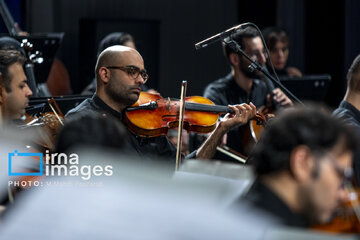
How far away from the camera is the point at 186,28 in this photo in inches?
253

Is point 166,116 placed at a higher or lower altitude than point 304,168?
lower

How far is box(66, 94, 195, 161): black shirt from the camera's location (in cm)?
284

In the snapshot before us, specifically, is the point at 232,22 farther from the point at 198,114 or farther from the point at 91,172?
the point at 91,172

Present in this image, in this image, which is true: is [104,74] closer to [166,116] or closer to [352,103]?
[166,116]

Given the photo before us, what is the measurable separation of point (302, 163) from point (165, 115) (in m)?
1.79

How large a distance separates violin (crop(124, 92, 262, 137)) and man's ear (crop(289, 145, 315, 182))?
1653 mm

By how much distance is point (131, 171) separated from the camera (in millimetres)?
1249

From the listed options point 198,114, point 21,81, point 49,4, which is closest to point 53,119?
point 21,81

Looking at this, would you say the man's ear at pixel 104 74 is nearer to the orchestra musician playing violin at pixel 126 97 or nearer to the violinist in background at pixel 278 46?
the orchestra musician playing violin at pixel 126 97

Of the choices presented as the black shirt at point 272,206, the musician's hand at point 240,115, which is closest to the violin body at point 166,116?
the musician's hand at point 240,115

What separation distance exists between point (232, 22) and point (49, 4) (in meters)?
1.82

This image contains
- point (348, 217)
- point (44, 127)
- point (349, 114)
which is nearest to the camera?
point (348, 217)
